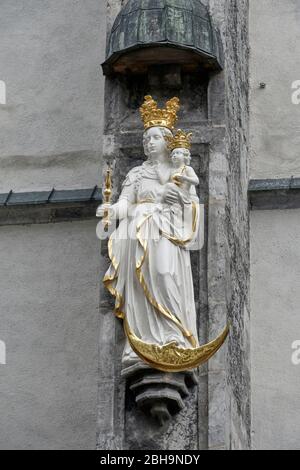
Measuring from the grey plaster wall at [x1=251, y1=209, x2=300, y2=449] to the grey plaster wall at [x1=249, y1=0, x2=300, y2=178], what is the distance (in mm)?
418

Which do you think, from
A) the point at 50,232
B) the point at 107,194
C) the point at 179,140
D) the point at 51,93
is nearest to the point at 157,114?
the point at 179,140

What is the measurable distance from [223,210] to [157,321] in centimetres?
91

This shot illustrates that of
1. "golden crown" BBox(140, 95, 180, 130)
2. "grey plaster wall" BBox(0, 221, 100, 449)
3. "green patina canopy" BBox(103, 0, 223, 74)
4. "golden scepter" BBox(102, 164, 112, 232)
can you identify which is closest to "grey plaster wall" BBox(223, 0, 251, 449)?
"green patina canopy" BBox(103, 0, 223, 74)

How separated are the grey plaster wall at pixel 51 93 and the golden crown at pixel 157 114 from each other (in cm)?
135

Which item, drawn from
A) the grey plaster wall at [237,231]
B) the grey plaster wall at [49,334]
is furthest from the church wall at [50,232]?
the grey plaster wall at [237,231]

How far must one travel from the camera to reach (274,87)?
17.5 m

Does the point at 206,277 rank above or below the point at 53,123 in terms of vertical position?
below

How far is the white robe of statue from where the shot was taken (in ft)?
50.6

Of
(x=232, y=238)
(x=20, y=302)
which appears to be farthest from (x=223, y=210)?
(x=20, y=302)

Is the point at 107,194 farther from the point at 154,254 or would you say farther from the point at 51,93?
the point at 51,93

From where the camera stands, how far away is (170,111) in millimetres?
16000

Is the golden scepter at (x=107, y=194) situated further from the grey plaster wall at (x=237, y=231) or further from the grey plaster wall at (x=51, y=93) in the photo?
the grey plaster wall at (x=51, y=93)

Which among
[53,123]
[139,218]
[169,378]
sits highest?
[53,123]

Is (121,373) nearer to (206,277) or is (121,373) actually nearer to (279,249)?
(206,277)
